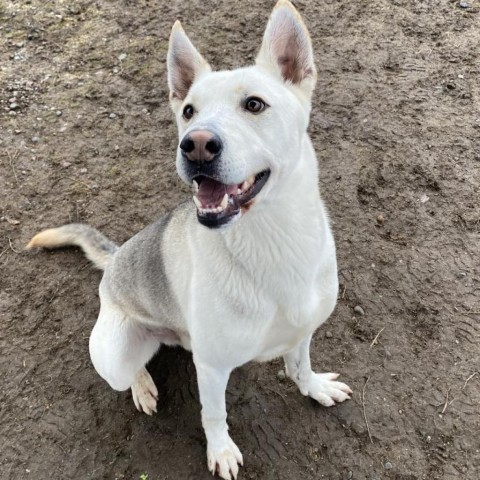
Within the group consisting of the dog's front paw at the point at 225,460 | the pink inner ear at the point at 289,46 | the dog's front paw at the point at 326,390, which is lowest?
the dog's front paw at the point at 225,460

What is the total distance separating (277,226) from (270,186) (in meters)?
0.25

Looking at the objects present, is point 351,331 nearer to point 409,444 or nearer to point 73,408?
point 409,444

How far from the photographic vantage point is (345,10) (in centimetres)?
598

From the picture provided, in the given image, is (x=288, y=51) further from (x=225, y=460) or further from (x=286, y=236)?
(x=225, y=460)

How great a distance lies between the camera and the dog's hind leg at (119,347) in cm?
311

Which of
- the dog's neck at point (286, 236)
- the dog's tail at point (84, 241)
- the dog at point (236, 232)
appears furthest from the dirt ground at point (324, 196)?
the dog's neck at point (286, 236)

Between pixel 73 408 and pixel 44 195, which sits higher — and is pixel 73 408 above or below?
below

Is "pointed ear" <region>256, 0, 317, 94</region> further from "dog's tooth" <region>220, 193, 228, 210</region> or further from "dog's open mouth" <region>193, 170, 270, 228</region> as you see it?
"dog's tooth" <region>220, 193, 228, 210</region>

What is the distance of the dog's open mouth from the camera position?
6.73ft

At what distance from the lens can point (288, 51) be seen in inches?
96.7

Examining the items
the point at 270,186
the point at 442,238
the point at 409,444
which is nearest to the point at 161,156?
the point at 442,238

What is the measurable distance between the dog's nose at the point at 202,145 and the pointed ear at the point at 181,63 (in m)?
0.81

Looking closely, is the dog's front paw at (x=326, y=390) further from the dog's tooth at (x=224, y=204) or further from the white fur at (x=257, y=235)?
the dog's tooth at (x=224, y=204)

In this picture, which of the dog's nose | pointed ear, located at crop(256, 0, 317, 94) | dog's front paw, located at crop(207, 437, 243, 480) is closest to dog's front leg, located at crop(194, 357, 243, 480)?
dog's front paw, located at crop(207, 437, 243, 480)
